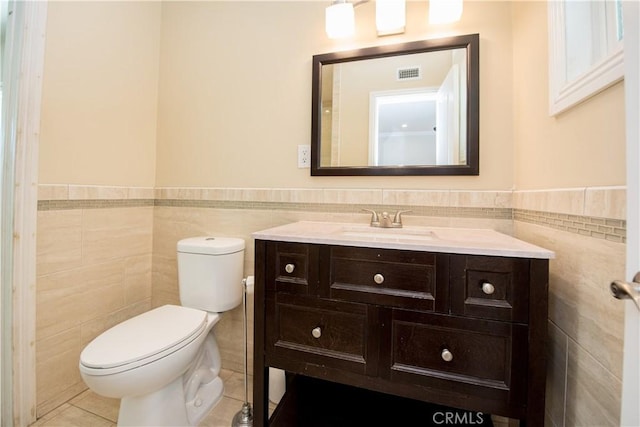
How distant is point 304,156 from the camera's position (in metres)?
1.50

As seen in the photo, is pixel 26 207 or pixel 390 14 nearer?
pixel 26 207

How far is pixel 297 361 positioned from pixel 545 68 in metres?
1.39

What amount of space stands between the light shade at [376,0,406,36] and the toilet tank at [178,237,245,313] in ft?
4.43

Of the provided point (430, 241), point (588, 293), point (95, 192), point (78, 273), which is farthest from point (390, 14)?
point (78, 273)

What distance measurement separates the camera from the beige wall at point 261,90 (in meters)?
1.25

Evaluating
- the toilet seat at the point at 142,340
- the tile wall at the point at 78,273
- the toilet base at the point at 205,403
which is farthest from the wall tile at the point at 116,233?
the toilet base at the point at 205,403

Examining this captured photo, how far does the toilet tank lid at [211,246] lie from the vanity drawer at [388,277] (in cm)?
68

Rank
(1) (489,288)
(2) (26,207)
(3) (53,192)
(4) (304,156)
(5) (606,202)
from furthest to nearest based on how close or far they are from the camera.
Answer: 1. (4) (304,156)
2. (3) (53,192)
3. (2) (26,207)
4. (1) (489,288)
5. (5) (606,202)

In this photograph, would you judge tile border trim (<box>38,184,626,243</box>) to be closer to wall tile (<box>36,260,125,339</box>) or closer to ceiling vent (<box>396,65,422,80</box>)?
wall tile (<box>36,260,125,339</box>)

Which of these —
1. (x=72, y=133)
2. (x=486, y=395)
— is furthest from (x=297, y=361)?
(x=72, y=133)

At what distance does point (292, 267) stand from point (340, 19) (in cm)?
124

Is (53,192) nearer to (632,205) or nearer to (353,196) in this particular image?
(353,196)

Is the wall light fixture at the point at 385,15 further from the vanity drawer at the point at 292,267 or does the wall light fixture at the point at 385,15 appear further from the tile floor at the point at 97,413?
the tile floor at the point at 97,413

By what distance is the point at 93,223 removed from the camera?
4.77 ft
